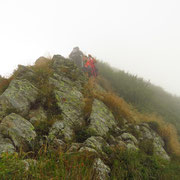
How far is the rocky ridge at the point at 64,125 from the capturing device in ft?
9.37

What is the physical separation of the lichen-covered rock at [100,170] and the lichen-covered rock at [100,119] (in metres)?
1.26

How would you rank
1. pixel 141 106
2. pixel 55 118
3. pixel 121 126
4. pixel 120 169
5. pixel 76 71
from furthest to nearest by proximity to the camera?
pixel 141 106 → pixel 76 71 → pixel 121 126 → pixel 55 118 → pixel 120 169

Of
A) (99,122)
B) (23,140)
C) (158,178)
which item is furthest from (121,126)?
(23,140)

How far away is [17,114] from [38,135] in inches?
35.0

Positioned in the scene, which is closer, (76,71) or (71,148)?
(71,148)

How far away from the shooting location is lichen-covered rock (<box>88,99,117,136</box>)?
13.1ft

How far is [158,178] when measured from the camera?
2.58 metres

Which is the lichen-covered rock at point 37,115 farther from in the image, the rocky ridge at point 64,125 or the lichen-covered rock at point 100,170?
the lichen-covered rock at point 100,170

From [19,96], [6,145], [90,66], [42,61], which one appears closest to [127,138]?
[6,145]

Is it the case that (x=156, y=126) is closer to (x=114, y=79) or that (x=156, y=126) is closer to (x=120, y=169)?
(x=120, y=169)

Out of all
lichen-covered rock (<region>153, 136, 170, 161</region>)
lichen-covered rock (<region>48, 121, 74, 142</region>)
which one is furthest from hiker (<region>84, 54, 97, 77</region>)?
lichen-covered rock (<region>48, 121, 74, 142</region>)

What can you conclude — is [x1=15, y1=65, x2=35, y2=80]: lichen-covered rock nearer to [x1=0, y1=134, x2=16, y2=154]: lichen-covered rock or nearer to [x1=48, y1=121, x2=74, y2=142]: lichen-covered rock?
[x1=48, y1=121, x2=74, y2=142]: lichen-covered rock

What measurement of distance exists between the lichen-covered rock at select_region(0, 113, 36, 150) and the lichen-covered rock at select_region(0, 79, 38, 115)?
0.48 metres

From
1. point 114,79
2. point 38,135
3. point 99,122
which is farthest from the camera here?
point 114,79
